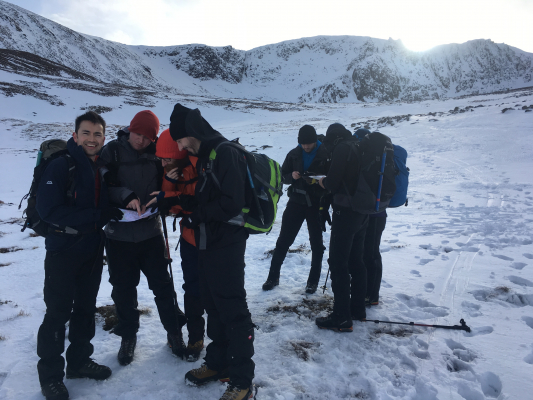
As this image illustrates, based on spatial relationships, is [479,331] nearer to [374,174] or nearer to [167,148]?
[374,174]

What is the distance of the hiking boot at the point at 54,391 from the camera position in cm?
263

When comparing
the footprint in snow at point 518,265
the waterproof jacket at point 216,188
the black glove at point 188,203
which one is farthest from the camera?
the footprint in snow at point 518,265

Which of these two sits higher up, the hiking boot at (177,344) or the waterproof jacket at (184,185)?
the waterproof jacket at (184,185)

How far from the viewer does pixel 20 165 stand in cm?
1581

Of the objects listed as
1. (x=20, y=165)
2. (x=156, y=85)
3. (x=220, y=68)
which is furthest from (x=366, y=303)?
(x=220, y=68)

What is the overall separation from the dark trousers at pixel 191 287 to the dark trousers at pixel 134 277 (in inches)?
7.7

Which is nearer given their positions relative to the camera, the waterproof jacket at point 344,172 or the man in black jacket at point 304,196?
the waterproof jacket at point 344,172

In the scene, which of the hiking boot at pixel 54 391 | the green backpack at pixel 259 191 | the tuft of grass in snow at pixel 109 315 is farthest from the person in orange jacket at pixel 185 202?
the hiking boot at pixel 54 391

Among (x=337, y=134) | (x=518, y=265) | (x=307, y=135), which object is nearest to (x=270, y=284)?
(x=307, y=135)

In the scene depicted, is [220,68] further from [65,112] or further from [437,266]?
[437,266]

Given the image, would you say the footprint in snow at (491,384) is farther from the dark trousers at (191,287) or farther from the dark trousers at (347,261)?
the dark trousers at (191,287)

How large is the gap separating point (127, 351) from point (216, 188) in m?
2.20

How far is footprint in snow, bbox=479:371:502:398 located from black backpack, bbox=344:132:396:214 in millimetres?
1844

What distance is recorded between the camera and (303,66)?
470ft
